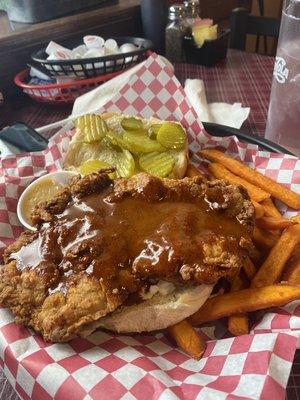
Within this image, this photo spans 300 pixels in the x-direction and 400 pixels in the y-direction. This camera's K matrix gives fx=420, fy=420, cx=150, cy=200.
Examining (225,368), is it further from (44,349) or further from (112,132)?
(112,132)

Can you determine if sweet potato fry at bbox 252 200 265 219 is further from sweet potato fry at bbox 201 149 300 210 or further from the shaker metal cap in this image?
the shaker metal cap

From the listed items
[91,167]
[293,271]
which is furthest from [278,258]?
[91,167]

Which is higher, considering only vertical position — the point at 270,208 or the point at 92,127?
the point at 92,127

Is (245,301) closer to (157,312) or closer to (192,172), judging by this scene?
(157,312)

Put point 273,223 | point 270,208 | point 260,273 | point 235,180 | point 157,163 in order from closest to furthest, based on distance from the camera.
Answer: point 260,273 < point 273,223 < point 270,208 < point 235,180 < point 157,163

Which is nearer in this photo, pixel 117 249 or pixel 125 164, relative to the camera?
pixel 117 249

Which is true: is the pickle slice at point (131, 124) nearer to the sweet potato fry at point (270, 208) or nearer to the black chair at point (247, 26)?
the sweet potato fry at point (270, 208)

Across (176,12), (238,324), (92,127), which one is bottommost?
(238,324)
